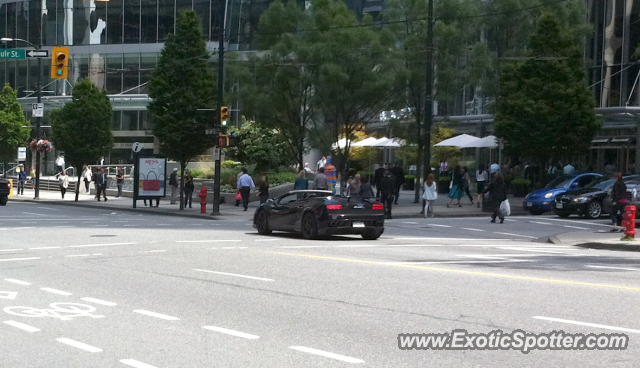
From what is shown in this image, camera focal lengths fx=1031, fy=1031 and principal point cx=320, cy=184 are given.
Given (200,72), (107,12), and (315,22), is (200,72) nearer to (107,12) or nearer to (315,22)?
(315,22)

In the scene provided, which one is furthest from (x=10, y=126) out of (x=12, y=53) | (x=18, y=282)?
(x=18, y=282)

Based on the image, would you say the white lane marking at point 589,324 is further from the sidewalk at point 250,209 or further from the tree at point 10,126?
the tree at point 10,126

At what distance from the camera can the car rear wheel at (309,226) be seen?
84.6 feet

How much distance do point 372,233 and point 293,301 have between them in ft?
42.6

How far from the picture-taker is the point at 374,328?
36.0 ft

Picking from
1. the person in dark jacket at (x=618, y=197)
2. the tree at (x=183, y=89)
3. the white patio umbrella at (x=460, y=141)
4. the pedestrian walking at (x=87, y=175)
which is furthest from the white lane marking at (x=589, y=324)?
the pedestrian walking at (x=87, y=175)

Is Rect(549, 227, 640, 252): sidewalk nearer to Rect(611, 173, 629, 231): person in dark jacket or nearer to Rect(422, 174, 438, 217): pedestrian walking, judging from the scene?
Rect(611, 173, 629, 231): person in dark jacket

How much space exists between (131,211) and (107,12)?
38813mm

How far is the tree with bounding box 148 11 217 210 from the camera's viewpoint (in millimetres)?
46188

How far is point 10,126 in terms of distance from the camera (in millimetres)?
73375

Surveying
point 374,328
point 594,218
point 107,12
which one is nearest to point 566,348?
point 374,328

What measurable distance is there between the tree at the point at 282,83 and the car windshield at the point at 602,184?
41.4 ft

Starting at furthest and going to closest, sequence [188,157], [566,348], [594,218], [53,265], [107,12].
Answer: [107,12] < [188,157] < [594,218] < [53,265] < [566,348]

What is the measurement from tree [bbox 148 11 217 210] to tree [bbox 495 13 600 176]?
13.3 meters
